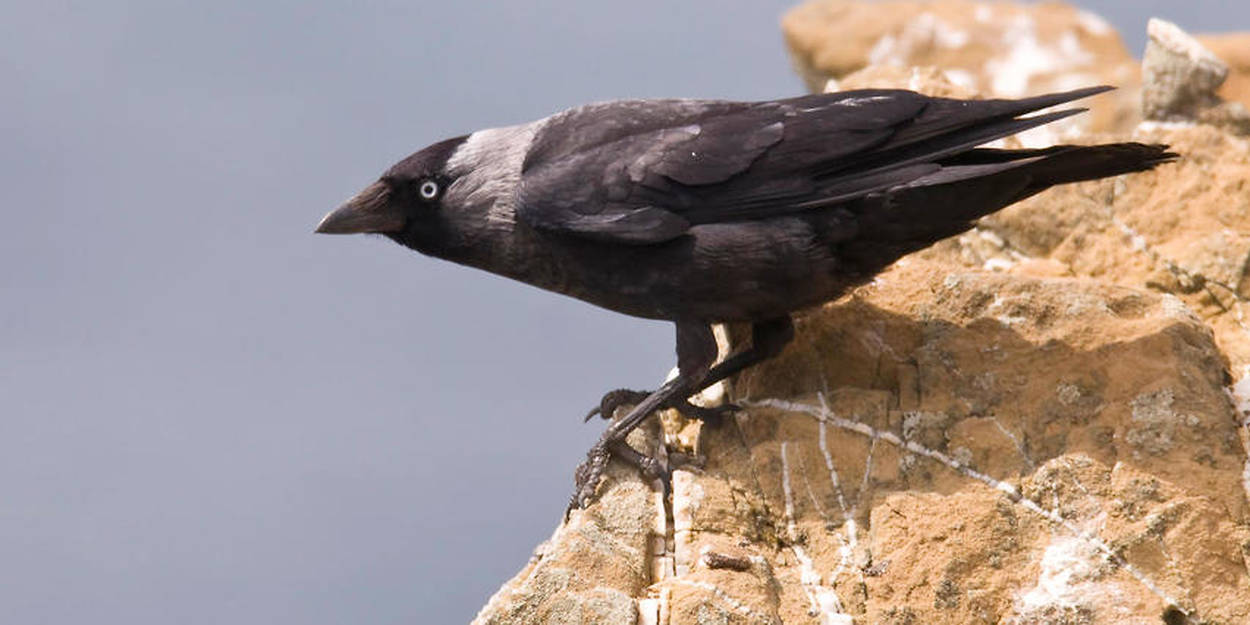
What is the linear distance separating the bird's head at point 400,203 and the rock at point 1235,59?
4.64 metres

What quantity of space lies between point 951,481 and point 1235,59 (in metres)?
7.54

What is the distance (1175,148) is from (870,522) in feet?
11.2

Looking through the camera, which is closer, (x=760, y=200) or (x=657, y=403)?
(x=760, y=200)

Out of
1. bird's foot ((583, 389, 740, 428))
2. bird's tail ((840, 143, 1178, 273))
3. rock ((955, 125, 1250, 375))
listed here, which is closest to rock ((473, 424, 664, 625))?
bird's foot ((583, 389, 740, 428))

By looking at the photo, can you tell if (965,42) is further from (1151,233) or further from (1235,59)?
(1151,233)

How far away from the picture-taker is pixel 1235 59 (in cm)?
1241

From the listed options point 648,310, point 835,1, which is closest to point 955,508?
point 648,310

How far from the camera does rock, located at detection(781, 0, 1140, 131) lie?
15.3 metres

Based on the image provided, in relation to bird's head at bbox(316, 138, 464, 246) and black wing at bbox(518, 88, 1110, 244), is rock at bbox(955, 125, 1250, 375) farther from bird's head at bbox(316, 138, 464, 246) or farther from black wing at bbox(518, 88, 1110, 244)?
bird's head at bbox(316, 138, 464, 246)

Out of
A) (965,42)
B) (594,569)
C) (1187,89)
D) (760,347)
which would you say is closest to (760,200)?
(760,347)

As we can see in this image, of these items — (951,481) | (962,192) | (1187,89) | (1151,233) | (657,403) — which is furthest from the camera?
(1187,89)

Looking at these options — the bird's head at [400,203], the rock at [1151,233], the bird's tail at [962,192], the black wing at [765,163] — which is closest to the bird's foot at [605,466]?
the black wing at [765,163]

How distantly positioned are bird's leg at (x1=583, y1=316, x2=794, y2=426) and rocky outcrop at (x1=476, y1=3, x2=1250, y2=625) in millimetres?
96

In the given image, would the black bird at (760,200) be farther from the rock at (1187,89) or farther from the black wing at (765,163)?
the rock at (1187,89)
